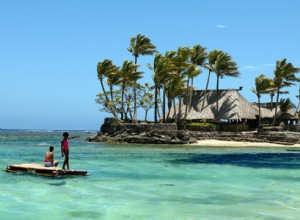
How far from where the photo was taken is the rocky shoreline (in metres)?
54.6

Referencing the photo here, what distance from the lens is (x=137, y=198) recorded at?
1509 centimetres

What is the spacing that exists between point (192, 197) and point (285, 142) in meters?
42.2

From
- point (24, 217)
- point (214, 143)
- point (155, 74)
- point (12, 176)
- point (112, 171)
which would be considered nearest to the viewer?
point (24, 217)

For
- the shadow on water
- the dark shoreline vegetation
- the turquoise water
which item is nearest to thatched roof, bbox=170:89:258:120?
the dark shoreline vegetation

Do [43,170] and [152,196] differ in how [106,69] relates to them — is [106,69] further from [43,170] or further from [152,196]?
[152,196]

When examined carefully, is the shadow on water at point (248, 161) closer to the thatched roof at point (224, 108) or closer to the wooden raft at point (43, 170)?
the wooden raft at point (43, 170)

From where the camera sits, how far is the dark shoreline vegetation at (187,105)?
183 ft

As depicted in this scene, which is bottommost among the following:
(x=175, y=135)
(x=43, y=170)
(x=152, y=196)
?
(x=152, y=196)

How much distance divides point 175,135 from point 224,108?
1371 centimetres

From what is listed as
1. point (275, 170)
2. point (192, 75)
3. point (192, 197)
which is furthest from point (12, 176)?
point (192, 75)

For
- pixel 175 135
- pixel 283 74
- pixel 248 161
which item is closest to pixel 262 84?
pixel 283 74

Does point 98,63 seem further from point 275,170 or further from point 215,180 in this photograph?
point 215,180

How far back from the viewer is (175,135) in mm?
54688

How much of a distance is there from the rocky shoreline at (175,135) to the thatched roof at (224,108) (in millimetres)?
6892
